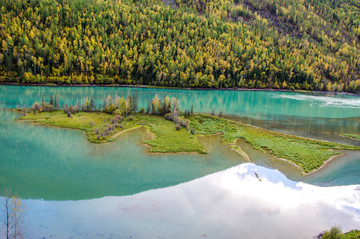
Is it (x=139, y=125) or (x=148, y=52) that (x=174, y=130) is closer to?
(x=139, y=125)

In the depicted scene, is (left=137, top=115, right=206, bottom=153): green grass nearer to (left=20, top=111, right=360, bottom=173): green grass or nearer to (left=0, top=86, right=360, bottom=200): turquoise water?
(left=20, top=111, right=360, bottom=173): green grass

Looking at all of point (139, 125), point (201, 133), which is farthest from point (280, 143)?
point (139, 125)

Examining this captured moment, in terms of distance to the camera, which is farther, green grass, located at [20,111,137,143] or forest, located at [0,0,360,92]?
forest, located at [0,0,360,92]

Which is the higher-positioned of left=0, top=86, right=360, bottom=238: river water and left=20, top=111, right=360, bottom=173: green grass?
left=20, top=111, right=360, bottom=173: green grass

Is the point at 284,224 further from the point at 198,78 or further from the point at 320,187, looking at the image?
the point at 198,78

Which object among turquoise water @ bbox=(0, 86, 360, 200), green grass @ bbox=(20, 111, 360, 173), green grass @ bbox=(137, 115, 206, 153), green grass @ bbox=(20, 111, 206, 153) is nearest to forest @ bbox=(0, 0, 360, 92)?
green grass @ bbox=(20, 111, 206, 153)

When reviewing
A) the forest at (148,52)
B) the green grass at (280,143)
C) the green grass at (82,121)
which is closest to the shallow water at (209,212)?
the green grass at (280,143)

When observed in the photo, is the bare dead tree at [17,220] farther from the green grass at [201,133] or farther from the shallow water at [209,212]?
the green grass at [201,133]
